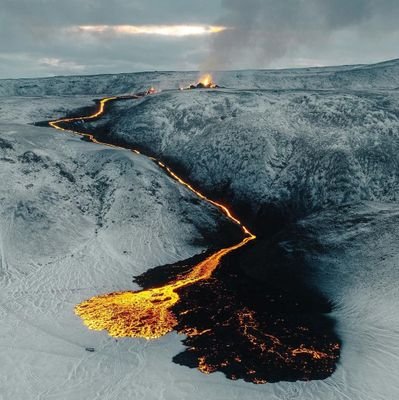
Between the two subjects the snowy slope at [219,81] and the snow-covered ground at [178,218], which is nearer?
the snow-covered ground at [178,218]

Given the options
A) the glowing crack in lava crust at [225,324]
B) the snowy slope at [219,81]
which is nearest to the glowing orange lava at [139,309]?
the glowing crack in lava crust at [225,324]

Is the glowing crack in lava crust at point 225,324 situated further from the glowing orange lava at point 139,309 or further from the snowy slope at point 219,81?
the snowy slope at point 219,81

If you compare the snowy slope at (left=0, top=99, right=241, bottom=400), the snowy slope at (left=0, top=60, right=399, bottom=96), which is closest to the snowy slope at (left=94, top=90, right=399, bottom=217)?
the snowy slope at (left=0, top=99, right=241, bottom=400)

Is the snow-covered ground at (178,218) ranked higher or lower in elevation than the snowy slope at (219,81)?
lower

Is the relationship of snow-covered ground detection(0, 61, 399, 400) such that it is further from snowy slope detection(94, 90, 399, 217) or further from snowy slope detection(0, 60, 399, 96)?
snowy slope detection(0, 60, 399, 96)

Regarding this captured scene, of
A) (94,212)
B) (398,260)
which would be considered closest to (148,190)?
(94,212)

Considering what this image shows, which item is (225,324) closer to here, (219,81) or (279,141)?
(279,141)

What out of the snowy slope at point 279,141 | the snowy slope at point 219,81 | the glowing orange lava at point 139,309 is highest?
the snowy slope at point 219,81
